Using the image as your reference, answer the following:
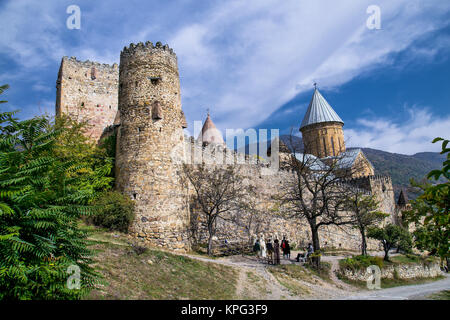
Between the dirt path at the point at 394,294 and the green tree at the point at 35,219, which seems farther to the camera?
the dirt path at the point at 394,294

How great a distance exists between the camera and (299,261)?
17.6m

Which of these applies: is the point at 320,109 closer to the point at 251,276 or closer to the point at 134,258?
the point at 251,276

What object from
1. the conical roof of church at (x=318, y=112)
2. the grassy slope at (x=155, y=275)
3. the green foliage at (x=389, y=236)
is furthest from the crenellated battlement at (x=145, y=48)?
the conical roof of church at (x=318, y=112)

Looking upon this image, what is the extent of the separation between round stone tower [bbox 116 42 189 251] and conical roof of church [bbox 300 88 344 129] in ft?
129

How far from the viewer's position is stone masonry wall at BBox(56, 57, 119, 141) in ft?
85.6

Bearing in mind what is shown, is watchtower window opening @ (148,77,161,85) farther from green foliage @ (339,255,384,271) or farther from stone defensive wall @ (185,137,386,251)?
green foliage @ (339,255,384,271)

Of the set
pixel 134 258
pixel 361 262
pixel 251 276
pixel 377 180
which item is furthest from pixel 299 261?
pixel 377 180

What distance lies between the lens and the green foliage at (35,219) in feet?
12.3

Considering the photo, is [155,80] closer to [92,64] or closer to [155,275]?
[155,275]

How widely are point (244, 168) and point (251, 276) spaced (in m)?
11.5

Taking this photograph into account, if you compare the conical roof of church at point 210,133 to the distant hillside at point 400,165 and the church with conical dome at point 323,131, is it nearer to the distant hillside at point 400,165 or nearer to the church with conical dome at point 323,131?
the church with conical dome at point 323,131

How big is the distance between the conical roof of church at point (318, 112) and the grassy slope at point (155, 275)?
42497 mm

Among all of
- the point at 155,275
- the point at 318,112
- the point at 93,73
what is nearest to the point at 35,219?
the point at 155,275

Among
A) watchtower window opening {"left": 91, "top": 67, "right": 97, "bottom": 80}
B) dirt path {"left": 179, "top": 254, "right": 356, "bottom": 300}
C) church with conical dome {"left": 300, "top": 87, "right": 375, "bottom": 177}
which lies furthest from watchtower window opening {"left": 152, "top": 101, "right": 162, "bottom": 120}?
church with conical dome {"left": 300, "top": 87, "right": 375, "bottom": 177}
